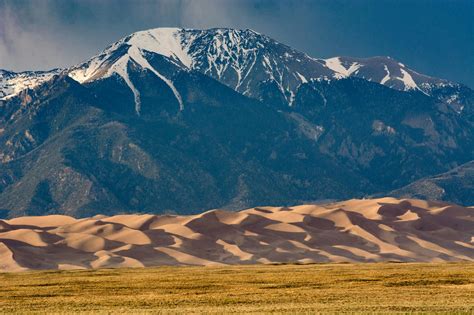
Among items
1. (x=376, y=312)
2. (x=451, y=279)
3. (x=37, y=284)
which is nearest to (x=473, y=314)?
(x=376, y=312)

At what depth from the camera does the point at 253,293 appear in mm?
110000

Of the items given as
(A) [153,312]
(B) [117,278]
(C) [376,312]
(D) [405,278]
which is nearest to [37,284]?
(B) [117,278]

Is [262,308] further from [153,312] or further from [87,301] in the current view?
[87,301]

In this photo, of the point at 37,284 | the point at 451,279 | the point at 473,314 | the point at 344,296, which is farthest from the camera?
the point at 37,284

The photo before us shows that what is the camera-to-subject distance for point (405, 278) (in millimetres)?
125312

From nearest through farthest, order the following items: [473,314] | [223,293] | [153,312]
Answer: [473,314] → [153,312] → [223,293]

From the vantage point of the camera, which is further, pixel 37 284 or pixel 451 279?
pixel 37 284

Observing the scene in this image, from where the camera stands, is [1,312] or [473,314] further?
[1,312]

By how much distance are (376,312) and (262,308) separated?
34.7ft

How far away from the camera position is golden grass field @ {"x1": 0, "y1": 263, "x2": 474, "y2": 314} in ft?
298

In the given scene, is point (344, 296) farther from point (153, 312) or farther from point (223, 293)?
point (153, 312)

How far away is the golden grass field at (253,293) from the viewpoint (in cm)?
9069

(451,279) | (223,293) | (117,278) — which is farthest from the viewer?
(117,278)

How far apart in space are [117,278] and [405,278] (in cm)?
4104
